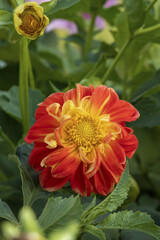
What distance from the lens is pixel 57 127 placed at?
29cm

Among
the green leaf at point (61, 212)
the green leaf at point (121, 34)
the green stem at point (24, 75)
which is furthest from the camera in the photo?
the green leaf at point (121, 34)

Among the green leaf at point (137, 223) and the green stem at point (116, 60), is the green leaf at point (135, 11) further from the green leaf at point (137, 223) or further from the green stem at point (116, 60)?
the green leaf at point (137, 223)

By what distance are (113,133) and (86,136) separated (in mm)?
23

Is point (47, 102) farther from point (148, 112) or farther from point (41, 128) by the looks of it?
point (148, 112)

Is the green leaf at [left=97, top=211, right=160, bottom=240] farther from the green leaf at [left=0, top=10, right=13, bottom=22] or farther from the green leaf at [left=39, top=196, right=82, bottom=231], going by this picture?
the green leaf at [left=0, top=10, right=13, bottom=22]

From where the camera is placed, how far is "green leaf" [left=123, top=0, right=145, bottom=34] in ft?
1.26

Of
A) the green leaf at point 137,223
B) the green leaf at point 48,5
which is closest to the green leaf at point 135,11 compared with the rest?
the green leaf at point 48,5

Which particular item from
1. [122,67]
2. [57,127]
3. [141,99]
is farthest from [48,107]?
[122,67]

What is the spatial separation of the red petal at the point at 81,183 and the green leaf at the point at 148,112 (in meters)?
0.10

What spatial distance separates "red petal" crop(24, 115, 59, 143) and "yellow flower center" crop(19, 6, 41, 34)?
0.07m

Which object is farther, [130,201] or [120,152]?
[130,201]

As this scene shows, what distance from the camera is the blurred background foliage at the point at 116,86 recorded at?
0.37 metres

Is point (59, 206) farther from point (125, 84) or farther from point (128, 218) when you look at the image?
point (125, 84)

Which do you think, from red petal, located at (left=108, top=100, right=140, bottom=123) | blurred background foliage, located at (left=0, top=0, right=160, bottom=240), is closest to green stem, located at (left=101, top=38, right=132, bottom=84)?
blurred background foliage, located at (left=0, top=0, right=160, bottom=240)
